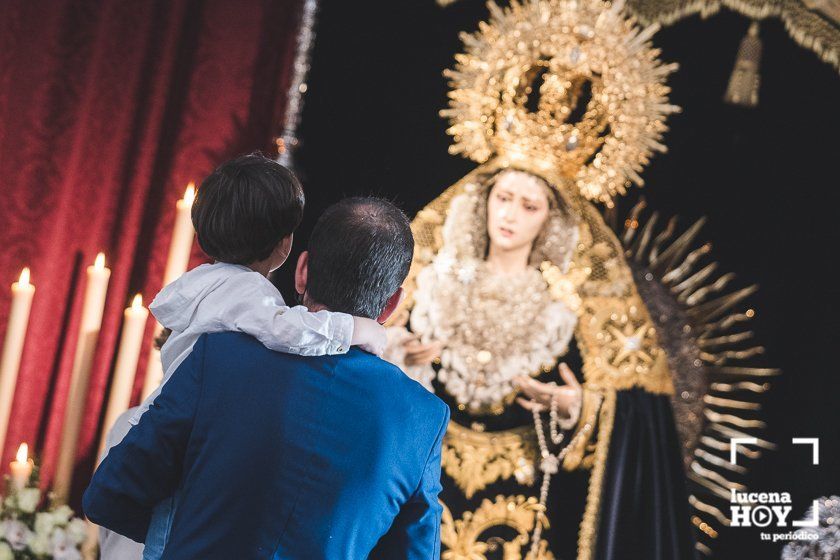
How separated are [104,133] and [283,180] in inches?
53.6

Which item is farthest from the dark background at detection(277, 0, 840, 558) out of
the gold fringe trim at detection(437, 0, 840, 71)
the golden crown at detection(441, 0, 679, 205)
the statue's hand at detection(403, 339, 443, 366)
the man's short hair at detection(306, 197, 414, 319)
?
the man's short hair at detection(306, 197, 414, 319)

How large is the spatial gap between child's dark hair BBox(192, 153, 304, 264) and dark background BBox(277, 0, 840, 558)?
1.41m

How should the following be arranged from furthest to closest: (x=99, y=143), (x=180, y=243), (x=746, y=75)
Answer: (x=746, y=75)
(x=99, y=143)
(x=180, y=243)

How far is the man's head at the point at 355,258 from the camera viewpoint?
4.29ft

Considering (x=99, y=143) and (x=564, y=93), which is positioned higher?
(x=564, y=93)

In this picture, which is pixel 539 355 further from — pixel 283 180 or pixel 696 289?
pixel 283 180

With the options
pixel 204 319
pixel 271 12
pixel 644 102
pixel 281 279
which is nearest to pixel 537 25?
pixel 644 102

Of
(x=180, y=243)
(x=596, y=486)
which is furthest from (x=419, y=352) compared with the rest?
(x=180, y=243)

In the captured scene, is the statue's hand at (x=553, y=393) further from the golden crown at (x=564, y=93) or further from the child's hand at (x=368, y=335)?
the child's hand at (x=368, y=335)

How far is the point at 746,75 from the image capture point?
2811 mm

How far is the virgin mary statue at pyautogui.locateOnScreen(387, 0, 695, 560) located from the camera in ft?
8.53

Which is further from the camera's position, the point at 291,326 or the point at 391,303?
the point at 391,303

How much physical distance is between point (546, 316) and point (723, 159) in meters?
0.77

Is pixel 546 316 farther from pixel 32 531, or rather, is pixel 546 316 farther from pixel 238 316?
pixel 238 316
